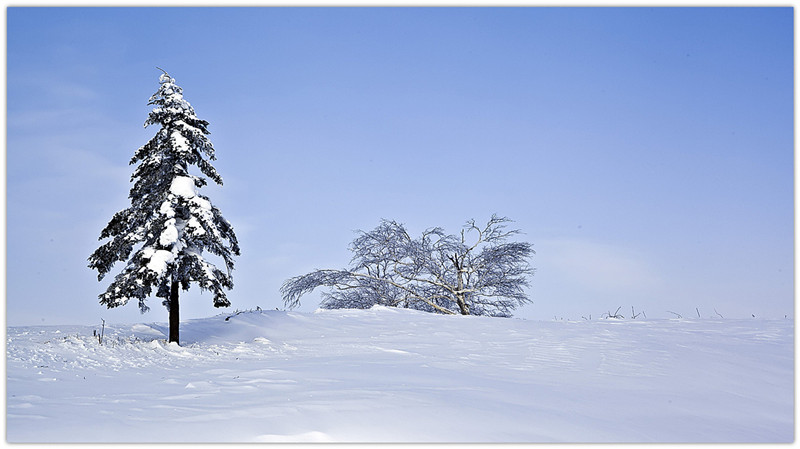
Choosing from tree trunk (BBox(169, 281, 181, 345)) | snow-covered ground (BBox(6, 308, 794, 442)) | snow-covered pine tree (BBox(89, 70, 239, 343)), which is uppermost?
snow-covered pine tree (BBox(89, 70, 239, 343))

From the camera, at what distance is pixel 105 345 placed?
11453 millimetres

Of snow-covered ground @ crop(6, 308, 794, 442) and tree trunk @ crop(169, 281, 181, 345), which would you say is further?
tree trunk @ crop(169, 281, 181, 345)

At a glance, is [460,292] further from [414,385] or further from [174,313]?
[414,385]

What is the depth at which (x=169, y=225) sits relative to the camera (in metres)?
13.2

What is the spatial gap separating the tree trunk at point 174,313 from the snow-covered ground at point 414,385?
77cm

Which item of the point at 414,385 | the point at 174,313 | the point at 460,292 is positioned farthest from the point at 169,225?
the point at 460,292

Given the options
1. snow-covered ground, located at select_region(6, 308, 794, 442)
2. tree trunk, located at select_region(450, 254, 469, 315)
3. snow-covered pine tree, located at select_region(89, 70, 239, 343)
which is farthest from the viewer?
tree trunk, located at select_region(450, 254, 469, 315)

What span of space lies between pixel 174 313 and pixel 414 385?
8.09 metres

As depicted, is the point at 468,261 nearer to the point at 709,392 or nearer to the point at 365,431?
the point at 709,392

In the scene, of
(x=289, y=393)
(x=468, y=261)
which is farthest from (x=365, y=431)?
(x=468, y=261)

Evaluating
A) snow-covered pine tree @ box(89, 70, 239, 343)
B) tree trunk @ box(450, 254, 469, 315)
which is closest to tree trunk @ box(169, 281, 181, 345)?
snow-covered pine tree @ box(89, 70, 239, 343)

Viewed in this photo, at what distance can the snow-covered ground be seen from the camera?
516cm

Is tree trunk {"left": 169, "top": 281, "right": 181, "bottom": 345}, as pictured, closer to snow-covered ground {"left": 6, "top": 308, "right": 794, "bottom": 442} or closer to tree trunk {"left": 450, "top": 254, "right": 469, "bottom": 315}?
snow-covered ground {"left": 6, "top": 308, "right": 794, "bottom": 442}

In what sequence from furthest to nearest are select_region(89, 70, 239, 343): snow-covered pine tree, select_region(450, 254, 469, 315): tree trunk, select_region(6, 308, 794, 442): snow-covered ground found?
select_region(450, 254, 469, 315): tree trunk, select_region(89, 70, 239, 343): snow-covered pine tree, select_region(6, 308, 794, 442): snow-covered ground
